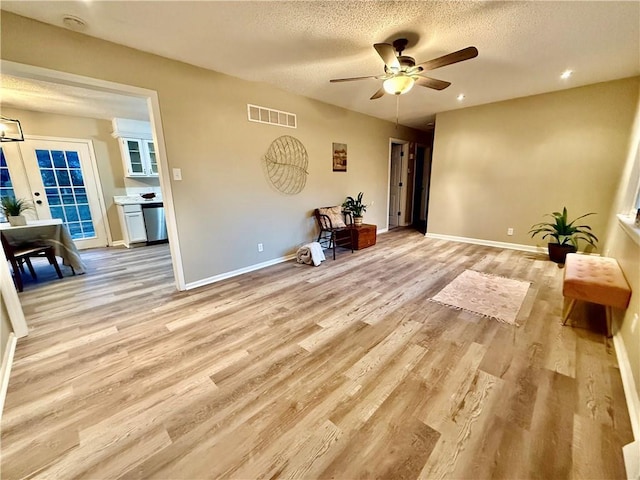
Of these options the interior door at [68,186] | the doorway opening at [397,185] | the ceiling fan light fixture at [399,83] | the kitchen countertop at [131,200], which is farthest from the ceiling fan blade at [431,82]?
the interior door at [68,186]

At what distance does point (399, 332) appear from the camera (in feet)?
7.15

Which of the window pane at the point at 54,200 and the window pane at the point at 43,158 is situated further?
the window pane at the point at 54,200

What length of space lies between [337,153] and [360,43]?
2.30 meters

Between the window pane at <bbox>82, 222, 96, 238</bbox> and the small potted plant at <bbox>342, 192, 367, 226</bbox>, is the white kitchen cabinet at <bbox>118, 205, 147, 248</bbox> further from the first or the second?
the small potted plant at <bbox>342, 192, 367, 226</bbox>

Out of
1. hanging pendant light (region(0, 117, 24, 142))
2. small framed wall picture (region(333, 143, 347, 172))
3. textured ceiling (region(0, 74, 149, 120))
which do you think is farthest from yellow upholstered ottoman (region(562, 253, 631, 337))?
hanging pendant light (region(0, 117, 24, 142))

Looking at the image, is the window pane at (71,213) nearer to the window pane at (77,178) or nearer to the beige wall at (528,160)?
the window pane at (77,178)

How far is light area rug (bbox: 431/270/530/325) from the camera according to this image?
97.1 inches

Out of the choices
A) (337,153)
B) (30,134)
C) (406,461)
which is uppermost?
(30,134)

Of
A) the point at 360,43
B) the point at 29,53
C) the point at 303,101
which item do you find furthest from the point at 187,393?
the point at 303,101

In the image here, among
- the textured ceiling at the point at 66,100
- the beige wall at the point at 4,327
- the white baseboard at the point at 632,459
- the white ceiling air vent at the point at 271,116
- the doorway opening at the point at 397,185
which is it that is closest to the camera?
the white baseboard at the point at 632,459

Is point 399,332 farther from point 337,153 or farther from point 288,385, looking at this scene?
point 337,153

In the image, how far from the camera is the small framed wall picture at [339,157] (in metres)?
4.68

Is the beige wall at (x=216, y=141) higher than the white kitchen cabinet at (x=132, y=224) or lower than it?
higher

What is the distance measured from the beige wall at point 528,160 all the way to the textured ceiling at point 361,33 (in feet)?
1.60
